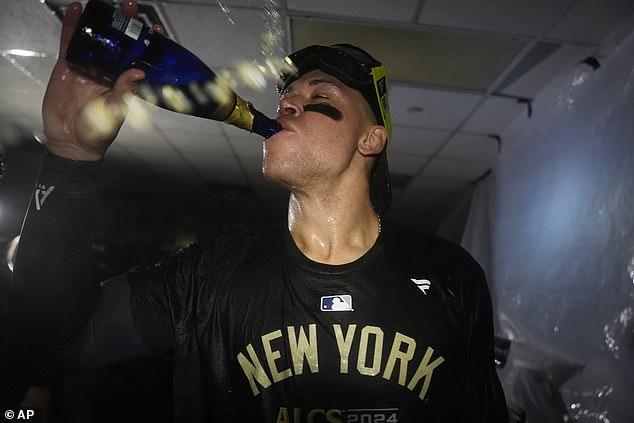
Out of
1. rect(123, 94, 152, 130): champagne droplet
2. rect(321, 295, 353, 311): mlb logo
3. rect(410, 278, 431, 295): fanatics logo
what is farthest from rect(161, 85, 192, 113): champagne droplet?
rect(123, 94, 152, 130): champagne droplet

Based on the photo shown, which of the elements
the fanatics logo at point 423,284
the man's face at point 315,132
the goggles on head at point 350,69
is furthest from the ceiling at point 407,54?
the fanatics logo at point 423,284

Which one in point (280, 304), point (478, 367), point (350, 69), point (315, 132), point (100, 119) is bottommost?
point (478, 367)

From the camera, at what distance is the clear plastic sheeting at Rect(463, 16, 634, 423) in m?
1.86

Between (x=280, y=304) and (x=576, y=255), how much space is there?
6.41 feet

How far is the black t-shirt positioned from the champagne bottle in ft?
1.57

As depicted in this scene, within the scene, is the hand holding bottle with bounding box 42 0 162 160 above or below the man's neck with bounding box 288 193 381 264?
above

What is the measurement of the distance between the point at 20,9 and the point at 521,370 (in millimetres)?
3917

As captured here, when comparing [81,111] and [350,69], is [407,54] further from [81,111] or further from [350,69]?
[81,111]

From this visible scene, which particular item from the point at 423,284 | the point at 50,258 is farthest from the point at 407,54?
the point at 50,258

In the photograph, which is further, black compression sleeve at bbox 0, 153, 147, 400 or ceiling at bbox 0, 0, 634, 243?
ceiling at bbox 0, 0, 634, 243

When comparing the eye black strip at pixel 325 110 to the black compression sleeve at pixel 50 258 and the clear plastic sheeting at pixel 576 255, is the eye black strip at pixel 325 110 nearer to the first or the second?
the black compression sleeve at pixel 50 258

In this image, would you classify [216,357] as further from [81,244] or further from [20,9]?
[20,9]

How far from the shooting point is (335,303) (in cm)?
110

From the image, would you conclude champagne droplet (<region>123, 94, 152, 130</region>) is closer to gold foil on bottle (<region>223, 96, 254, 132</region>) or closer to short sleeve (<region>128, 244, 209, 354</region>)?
gold foil on bottle (<region>223, 96, 254, 132</region>)
